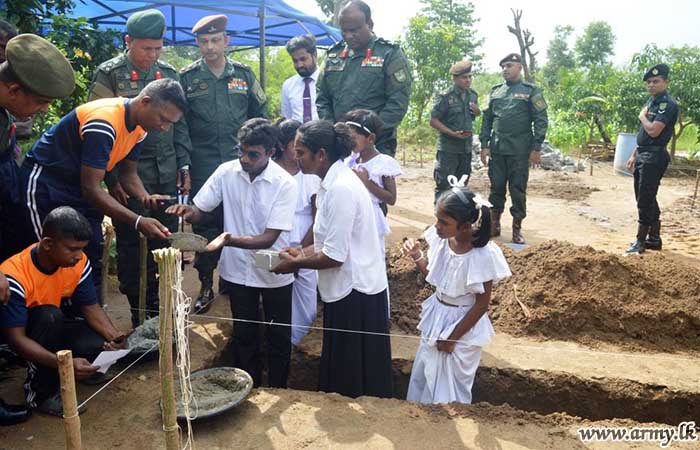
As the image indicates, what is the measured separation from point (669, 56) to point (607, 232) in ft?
33.3

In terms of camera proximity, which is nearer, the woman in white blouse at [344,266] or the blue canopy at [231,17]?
the woman in white blouse at [344,266]

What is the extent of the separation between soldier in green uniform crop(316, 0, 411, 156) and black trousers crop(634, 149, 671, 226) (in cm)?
313

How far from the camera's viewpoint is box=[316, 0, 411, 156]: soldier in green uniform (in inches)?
185

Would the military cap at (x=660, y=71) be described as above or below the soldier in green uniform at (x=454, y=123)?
above

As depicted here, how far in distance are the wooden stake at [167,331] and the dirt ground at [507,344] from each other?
550 millimetres

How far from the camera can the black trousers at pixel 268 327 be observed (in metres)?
3.43

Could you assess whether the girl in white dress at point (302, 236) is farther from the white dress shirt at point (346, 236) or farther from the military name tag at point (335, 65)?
the military name tag at point (335, 65)

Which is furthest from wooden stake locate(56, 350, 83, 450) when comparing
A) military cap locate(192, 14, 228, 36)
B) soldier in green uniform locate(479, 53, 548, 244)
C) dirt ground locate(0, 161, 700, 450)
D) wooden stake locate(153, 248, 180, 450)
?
soldier in green uniform locate(479, 53, 548, 244)

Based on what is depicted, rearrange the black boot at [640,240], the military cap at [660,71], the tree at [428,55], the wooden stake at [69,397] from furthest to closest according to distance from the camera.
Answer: the tree at [428,55] < the black boot at [640,240] < the military cap at [660,71] < the wooden stake at [69,397]

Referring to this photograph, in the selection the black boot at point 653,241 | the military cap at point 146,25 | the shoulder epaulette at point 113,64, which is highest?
the military cap at point 146,25

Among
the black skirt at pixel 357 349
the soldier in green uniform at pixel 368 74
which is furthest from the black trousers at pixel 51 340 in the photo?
the soldier in green uniform at pixel 368 74

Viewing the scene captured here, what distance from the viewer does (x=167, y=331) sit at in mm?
2021

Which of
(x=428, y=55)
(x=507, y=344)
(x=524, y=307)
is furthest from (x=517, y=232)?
(x=428, y=55)

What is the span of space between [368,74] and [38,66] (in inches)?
110
